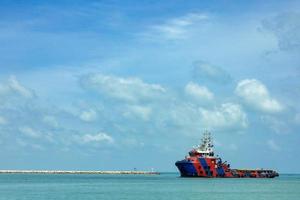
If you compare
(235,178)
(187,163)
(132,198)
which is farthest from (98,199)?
(235,178)

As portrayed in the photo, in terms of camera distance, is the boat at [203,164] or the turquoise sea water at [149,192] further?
the boat at [203,164]

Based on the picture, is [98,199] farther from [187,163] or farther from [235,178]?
[235,178]

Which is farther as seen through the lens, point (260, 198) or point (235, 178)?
point (235, 178)

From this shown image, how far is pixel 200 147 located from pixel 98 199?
7138cm

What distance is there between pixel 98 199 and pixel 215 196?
2109cm

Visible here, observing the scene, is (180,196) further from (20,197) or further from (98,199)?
(20,197)

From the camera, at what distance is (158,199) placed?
88.2m

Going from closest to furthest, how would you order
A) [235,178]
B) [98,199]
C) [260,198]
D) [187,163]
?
[98,199] → [260,198] → [187,163] → [235,178]

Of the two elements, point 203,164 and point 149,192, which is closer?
point 149,192

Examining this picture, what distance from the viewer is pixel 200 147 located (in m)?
155

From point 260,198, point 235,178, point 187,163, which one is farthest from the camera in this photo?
point 235,178

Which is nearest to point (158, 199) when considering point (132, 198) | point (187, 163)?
point (132, 198)

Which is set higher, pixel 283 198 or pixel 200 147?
pixel 200 147

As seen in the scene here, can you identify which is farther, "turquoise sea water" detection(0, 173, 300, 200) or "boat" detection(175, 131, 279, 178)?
"boat" detection(175, 131, 279, 178)
